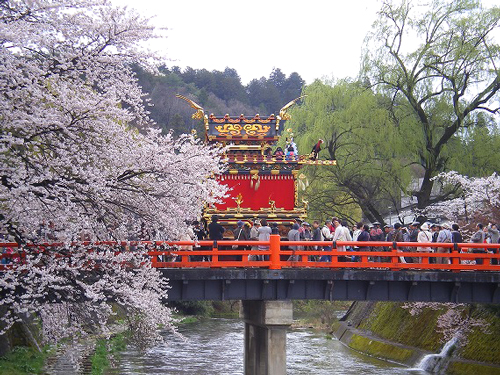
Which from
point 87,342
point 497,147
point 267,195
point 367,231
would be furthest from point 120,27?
point 497,147

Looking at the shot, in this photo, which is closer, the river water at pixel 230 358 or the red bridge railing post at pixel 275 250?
the red bridge railing post at pixel 275 250

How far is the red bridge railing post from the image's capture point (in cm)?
2245

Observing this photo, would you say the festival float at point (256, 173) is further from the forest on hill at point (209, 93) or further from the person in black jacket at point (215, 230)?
the forest on hill at point (209, 93)

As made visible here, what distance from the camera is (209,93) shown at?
127 meters

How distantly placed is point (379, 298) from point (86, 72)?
1181 centimetres

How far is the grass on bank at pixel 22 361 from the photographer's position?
26148mm

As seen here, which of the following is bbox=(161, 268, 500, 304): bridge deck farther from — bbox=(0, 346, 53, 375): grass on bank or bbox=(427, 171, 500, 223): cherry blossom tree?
bbox=(427, 171, 500, 223): cherry blossom tree

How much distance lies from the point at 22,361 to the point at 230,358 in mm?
11524

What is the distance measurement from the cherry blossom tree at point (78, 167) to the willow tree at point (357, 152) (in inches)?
926

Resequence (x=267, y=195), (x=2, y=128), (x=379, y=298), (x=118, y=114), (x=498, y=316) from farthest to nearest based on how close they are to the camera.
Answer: (x=267, y=195), (x=498, y=316), (x=379, y=298), (x=118, y=114), (x=2, y=128)

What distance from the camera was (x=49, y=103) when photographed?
17594mm

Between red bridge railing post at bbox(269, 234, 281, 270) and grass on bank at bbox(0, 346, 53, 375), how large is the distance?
978cm

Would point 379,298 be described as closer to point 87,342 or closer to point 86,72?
point 86,72

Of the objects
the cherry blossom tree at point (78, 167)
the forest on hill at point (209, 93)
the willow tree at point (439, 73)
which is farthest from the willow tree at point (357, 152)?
the forest on hill at point (209, 93)
